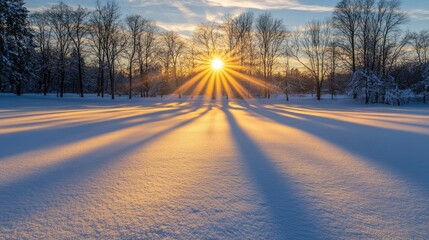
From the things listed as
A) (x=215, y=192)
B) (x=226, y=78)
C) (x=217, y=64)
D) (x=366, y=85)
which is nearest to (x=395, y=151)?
(x=215, y=192)

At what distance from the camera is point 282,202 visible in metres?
2.60

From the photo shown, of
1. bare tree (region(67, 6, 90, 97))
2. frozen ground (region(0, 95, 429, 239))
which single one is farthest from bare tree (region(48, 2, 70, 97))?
frozen ground (region(0, 95, 429, 239))

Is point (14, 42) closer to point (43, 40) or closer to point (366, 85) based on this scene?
point (43, 40)

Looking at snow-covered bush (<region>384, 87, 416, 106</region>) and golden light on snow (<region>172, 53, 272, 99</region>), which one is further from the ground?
golden light on snow (<region>172, 53, 272, 99</region>)

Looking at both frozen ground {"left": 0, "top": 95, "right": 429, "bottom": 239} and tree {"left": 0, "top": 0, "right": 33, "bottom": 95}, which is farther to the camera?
tree {"left": 0, "top": 0, "right": 33, "bottom": 95}

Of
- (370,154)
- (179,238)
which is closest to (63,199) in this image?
(179,238)

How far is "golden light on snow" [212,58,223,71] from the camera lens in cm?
4293

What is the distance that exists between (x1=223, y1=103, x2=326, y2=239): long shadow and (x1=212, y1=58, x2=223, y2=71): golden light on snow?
39799 mm

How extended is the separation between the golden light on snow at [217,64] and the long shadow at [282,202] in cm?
3980

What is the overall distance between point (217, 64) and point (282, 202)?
42017mm

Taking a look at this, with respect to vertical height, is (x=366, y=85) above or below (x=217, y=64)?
below

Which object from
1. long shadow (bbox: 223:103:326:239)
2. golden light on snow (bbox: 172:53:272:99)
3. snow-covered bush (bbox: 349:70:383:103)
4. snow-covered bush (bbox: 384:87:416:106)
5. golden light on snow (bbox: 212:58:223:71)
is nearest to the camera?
long shadow (bbox: 223:103:326:239)

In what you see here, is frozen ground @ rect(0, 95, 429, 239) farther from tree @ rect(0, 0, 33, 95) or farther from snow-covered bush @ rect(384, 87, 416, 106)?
tree @ rect(0, 0, 33, 95)

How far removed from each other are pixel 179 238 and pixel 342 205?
161 cm
